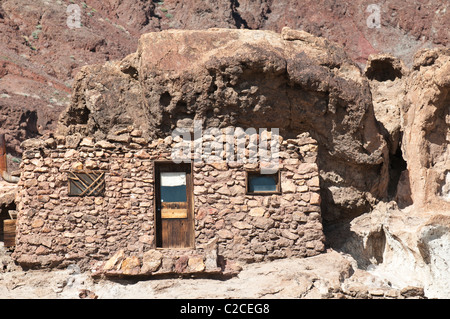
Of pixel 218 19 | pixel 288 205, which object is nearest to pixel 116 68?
pixel 288 205

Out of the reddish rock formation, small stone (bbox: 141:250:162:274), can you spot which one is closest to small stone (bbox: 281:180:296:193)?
the reddish rock formation

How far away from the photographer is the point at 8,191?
9.75 meters

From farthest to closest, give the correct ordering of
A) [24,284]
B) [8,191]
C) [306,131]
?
1. [8,191]
2. [306,131]
3. [24,284]

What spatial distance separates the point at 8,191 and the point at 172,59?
4.18 metres

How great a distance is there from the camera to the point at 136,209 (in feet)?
27.2

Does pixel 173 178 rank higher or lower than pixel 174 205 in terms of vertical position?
higher

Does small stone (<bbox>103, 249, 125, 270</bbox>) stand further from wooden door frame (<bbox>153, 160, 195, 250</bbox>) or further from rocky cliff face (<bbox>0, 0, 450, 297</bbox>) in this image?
rocky cliff face (<bbox>0, 0, 450, 297</bbox>)

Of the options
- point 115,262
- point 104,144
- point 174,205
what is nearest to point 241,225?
point 174,205

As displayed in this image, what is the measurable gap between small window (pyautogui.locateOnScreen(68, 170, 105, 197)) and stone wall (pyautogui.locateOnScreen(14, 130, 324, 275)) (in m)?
0.09

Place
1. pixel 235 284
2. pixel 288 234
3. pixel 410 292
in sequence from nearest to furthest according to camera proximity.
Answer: pixel 410 292, pixel 235 284, pixel 288 234

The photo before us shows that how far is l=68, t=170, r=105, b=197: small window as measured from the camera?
8.27 meters

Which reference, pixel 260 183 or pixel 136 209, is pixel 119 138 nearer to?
pixel 136 209

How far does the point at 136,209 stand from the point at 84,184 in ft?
3.04

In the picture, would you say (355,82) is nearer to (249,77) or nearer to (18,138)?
(249,77)
